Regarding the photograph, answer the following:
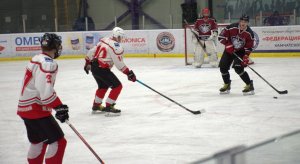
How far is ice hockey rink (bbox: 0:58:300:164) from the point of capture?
16.3ft

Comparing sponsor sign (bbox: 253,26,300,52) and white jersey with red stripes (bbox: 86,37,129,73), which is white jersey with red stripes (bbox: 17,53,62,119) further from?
sponsor sign (bbox: 253,26,300,52)

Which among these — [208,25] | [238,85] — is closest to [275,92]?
[238,85]

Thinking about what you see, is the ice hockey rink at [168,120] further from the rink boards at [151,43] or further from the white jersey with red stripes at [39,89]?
the rink boards at [151,43]

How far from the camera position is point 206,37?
12.8 metres

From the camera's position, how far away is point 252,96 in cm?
820

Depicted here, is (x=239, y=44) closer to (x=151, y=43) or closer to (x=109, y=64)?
(x=109, y=64)

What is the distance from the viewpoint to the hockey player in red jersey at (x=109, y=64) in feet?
21.8

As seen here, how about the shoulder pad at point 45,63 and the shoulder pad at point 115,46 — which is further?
the shoulder pad at point 115,46

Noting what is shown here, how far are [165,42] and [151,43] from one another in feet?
1.52

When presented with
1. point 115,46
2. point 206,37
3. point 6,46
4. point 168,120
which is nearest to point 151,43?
point 206,37

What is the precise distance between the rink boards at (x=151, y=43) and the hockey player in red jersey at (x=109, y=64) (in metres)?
6.69

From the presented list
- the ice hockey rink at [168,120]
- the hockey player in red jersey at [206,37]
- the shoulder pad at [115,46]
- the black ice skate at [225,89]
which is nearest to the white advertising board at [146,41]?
the hockey player in red jersey at [206,37]

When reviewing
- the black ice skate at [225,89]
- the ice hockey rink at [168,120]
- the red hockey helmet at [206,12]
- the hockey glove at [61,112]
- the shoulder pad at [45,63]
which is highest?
the red hockey helmet at [206,12]

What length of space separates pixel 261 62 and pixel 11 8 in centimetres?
1155
